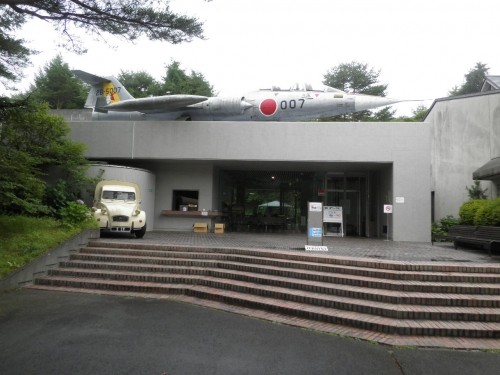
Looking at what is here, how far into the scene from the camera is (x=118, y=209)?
13555 mm

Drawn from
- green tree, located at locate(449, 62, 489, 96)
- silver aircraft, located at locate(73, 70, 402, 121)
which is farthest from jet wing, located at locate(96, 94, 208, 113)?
green tree, located at locate(449, 62, 489, 96)

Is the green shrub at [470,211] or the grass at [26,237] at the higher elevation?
the green shrub at [470,211]

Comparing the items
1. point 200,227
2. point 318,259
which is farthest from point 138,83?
point 318,259

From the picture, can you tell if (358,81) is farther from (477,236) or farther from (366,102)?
(477,236)

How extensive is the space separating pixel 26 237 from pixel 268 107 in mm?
11877

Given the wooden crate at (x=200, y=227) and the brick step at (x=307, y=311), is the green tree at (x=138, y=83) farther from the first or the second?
the brick step at (x=307, y=311)

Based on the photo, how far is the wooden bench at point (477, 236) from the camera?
1068cm

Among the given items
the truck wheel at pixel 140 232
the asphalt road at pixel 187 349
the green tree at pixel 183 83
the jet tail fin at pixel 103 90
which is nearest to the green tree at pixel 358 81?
the green tree at pixel 183 83

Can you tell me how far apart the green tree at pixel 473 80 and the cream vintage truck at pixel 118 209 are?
4627 centimetres

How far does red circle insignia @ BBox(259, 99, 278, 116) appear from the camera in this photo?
1838 cm

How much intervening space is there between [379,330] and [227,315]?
258 cm

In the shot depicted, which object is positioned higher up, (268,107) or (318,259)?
(268,107)

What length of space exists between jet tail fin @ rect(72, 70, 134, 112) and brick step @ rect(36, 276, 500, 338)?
14645 mm

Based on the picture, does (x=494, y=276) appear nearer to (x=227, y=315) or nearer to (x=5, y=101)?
(x=227, y=315)
